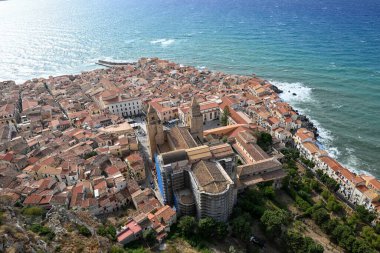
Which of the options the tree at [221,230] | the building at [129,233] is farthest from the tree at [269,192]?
the building at [129,233]

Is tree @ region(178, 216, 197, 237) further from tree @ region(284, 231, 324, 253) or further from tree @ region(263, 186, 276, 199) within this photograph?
tree @ region(263, 186, 276, 199)

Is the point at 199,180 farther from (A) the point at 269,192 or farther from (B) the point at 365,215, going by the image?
(B) the point at 365,215

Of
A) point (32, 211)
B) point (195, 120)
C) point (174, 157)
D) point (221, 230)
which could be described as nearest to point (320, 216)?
point (221, 230)

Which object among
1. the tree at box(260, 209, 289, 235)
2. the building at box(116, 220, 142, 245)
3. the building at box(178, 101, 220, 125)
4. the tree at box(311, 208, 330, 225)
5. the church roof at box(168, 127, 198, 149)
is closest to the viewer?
the building at box(116, 220, 142, 245)

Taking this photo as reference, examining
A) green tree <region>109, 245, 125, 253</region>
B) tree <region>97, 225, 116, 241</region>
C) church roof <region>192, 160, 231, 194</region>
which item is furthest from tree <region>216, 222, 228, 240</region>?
tree <region>97, 225, 116, 241</region>

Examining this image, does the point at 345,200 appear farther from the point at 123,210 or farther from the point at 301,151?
the point at 123,210

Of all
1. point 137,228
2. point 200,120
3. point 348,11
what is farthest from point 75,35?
point 348,11

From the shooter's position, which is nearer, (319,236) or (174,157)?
(174,157)
